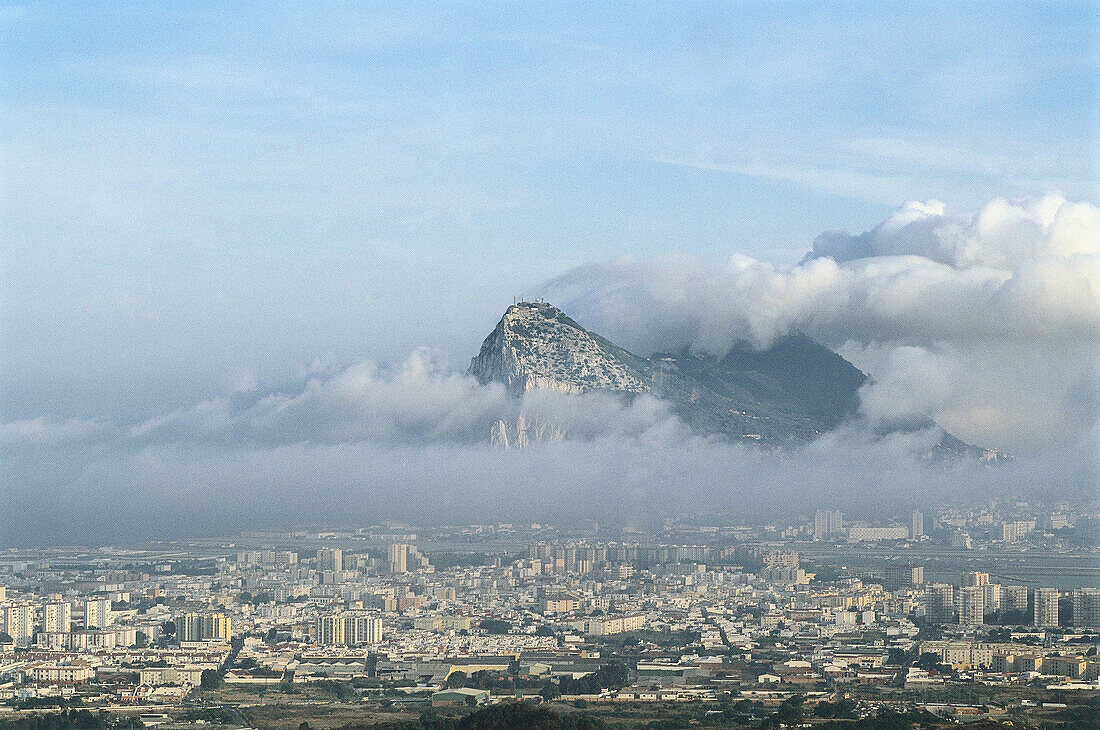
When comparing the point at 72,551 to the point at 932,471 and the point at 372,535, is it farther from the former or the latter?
the point at 932,471

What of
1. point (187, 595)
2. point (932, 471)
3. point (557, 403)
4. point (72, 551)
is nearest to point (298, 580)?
point (187, 595)

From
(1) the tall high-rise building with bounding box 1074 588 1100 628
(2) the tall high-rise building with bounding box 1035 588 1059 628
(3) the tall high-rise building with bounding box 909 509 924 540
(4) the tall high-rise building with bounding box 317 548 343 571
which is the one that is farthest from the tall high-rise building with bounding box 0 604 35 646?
(3) the tall high-rise building with bounding box 909 509 924 540

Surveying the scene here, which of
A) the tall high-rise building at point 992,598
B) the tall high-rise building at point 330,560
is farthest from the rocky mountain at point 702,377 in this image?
the tall high-rise building at point 992,598

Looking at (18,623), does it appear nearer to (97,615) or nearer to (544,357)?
(97,615)

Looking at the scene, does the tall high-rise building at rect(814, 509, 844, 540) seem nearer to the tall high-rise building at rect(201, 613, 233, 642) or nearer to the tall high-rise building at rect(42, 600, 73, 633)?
the tall high-rise building at rect(201, 613, 233, 642)

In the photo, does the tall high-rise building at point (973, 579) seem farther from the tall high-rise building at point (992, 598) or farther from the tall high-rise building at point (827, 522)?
the tall high-rise building at point (827, 522)

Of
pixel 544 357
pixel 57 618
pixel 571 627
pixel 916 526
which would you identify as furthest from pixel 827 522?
pixel 57 618
